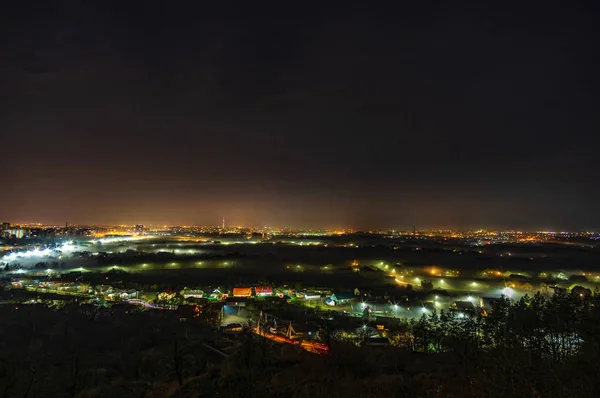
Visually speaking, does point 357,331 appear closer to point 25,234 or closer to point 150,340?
point 150,340

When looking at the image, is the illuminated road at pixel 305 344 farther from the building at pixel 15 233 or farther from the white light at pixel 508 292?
the building at pixel 15 233

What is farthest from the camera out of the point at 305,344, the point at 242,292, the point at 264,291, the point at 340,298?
the point at 264,291

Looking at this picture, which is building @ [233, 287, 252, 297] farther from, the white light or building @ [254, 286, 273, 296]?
the white light

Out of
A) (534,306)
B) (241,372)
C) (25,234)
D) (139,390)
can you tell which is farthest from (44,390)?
(25,234)

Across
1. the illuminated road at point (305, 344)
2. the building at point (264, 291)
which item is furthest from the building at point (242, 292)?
the illuminated road at point (305, 344)

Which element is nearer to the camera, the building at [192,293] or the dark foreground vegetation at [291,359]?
the dark foreground vegetation at [291,359]

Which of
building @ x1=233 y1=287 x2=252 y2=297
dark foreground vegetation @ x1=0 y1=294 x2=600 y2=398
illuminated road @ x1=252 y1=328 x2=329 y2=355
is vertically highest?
dark foreground vegetation @ x1=0 y1=294 x2=600 y2=398

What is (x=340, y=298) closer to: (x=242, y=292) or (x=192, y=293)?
(x=242, y=292)

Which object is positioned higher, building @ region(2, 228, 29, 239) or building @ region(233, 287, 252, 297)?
building @ region(2, 228, 29, 239)

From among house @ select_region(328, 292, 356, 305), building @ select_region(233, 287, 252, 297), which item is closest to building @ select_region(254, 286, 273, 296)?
building @ select_region(233, 287, 252, 297)

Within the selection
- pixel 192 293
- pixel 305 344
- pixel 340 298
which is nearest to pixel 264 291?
pixel 192 293
